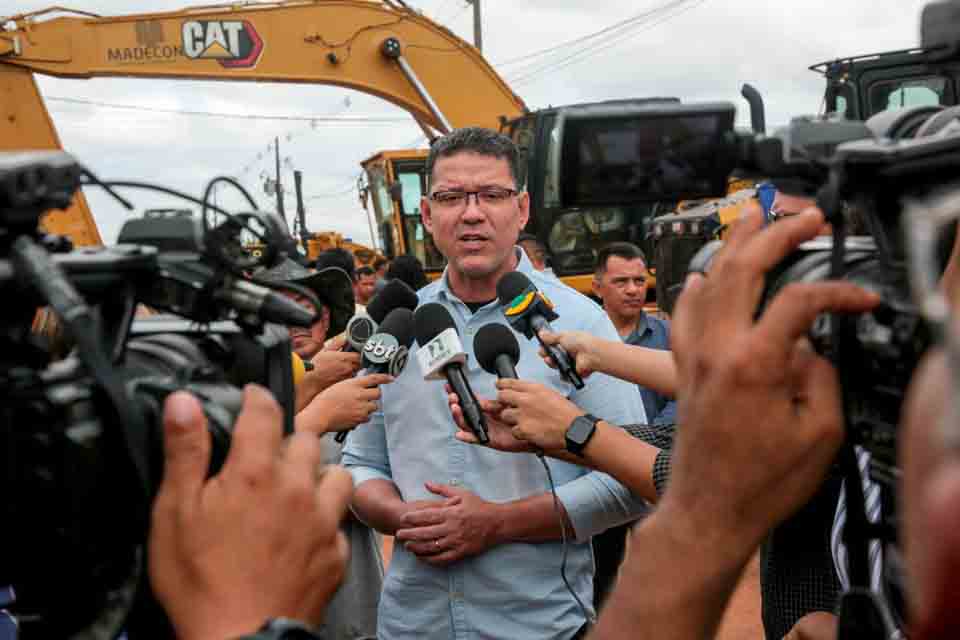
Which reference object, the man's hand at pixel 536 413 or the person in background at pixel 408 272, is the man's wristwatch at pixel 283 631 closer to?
the man's hand at pixel 536 413

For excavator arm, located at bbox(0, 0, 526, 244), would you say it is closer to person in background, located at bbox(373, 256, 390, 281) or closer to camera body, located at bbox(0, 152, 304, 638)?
person in background, located at bbox(373, 256, 390, 281)

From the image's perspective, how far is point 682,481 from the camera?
47.1 inches

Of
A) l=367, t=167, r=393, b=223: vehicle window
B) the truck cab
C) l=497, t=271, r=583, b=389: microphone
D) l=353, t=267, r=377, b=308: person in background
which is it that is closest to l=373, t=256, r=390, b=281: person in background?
l=353, t=267, r=377, b=308: person in background

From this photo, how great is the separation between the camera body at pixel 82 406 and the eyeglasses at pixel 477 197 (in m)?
1.76

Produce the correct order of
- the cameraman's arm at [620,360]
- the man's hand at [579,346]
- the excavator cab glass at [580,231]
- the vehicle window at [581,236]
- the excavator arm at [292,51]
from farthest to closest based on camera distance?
the vehicle window at [581,236]
the excavator cab glass at [580,231]
the excavator arm at [292,51]
the man's hand at [579,346]
the cameraman's arm at [620,360]

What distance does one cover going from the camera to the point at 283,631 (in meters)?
1.15

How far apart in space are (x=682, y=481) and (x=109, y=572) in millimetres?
→ 674

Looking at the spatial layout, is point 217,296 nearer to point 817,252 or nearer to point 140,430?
point 140,430

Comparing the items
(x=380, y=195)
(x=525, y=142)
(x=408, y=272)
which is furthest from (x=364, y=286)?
(x=408, y=272)

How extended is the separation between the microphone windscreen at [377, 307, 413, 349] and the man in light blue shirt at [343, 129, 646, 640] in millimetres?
152

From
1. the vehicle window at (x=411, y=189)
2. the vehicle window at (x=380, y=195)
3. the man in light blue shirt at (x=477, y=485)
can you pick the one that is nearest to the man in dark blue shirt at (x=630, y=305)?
the man in light blue shirt at (x=477, y=485)

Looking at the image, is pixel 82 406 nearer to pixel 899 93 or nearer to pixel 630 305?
pixel 630 305

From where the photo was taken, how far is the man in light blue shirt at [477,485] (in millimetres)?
2697

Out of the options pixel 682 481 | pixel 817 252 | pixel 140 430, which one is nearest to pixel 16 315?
pixel 140 430
